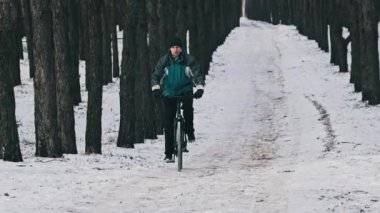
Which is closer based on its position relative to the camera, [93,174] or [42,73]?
[93,174]

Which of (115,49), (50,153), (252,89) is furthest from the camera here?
(115,49)

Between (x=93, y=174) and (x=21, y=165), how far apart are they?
1.43 metres

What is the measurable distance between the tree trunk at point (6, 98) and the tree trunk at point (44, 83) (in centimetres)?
122

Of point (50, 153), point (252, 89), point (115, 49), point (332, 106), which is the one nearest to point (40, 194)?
point (50, 153)

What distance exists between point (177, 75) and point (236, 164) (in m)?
2.13

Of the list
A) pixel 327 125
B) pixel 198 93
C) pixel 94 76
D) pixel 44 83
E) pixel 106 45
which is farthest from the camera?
pixel 106 45

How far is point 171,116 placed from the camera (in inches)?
455

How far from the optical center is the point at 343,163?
10.2 m

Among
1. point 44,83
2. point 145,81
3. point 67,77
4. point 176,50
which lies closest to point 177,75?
point 176,50

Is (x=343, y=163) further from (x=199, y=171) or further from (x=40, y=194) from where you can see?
(x=40, y=194)

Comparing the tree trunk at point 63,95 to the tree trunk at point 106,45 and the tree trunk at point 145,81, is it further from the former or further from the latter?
the tree trunk at point 106,45

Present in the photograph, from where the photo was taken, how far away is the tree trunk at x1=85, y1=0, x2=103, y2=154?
1361cm

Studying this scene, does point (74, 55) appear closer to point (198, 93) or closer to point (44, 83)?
point (44, 83)

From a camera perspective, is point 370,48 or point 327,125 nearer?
point 327,125
